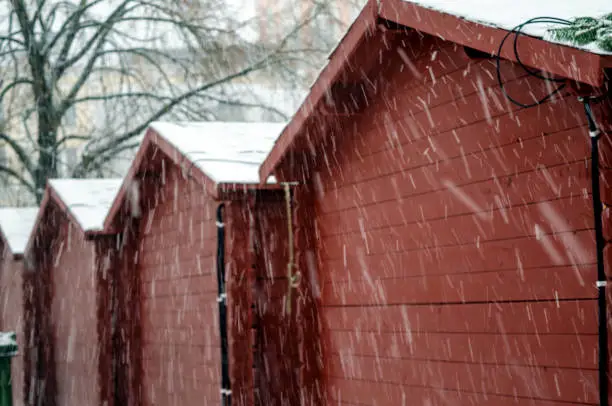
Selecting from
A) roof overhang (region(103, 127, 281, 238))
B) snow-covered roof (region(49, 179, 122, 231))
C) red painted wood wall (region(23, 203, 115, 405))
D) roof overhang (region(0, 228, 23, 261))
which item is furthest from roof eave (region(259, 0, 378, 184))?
roof overhang (region(0, 228, 23, 261))

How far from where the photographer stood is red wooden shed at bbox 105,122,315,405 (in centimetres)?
981

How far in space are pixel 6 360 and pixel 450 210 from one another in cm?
677

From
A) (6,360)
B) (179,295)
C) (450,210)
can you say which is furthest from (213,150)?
(450,210)

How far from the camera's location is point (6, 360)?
11.7 metres

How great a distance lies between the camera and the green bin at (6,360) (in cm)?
1152

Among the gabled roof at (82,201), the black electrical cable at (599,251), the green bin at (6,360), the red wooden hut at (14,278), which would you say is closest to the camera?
the black electrical cable at (599,251)

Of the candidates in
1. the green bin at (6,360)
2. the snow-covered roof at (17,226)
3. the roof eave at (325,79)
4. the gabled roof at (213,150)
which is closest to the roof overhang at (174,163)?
the gabled roof at (213,150)

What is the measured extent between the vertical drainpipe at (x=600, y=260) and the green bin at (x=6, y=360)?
7943 mm

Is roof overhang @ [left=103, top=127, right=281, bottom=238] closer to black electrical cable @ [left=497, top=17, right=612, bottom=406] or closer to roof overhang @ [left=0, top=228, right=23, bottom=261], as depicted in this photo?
roof overhang @ [left=0, top=228, right=23, bottom=261]

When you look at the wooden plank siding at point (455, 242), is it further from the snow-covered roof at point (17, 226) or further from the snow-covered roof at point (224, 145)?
the snow-covered roof at point (17, 226)

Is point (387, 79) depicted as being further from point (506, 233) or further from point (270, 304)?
point (270, 304)

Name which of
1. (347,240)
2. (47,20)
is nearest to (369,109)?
(347,240)

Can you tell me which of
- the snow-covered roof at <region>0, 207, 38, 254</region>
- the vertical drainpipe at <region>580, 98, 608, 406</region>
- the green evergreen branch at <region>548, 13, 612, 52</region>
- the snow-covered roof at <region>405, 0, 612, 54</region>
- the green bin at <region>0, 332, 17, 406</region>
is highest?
the snow-covered roof at <region>405, 0, 612, 54</region>

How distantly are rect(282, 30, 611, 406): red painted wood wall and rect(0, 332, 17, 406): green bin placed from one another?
14.7 feet
